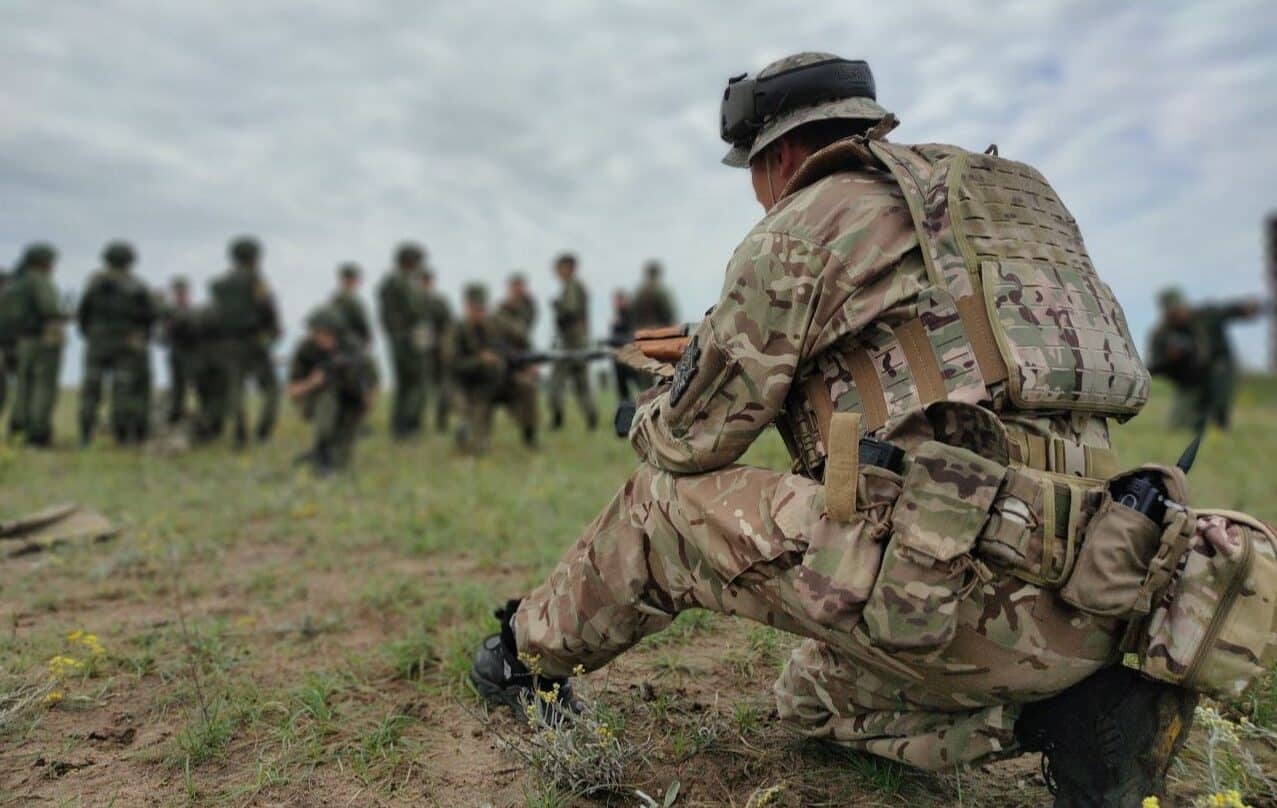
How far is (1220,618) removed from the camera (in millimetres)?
1742

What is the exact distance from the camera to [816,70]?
7.63 feet

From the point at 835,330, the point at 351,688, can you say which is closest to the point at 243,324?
the point at 351,688

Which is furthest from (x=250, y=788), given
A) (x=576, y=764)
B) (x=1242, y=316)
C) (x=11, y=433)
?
(x=1242, y=316)

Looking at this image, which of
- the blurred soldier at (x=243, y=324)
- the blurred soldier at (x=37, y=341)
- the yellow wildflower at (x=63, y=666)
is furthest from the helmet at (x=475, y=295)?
the yellow wildflower at (x=63, y=666)

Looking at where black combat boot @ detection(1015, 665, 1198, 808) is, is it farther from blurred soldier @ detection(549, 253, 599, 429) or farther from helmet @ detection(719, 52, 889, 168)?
blurred soldier @ detection(549, 253, 599, 429)

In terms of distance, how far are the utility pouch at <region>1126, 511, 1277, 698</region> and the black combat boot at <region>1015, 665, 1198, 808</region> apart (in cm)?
15

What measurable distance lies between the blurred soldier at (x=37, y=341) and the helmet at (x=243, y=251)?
2.04m

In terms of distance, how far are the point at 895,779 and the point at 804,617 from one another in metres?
0.63

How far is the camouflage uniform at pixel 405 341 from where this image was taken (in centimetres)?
1117

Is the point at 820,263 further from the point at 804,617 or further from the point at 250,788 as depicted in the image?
the point at 250,788

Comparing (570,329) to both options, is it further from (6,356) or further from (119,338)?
(6,356)

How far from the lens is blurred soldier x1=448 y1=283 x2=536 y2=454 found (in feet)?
30.7

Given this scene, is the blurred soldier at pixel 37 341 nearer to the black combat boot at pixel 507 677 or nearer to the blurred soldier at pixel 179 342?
the blurred soldier at pixel 179 342

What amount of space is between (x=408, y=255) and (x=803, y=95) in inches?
380
